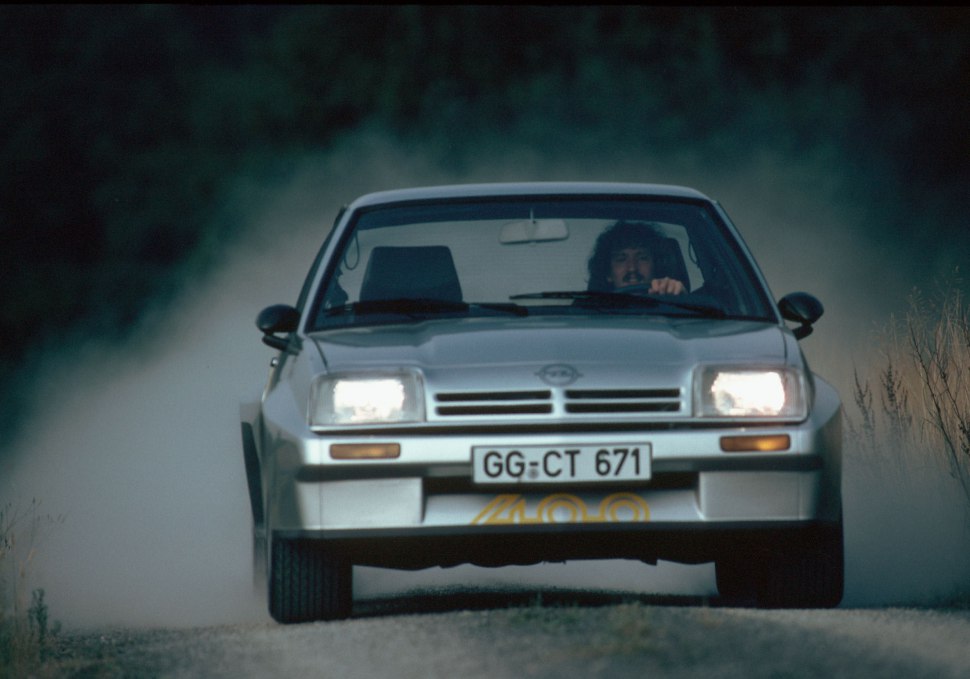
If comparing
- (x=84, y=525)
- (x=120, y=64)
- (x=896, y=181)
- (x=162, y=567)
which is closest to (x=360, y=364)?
(x=162, y=567)

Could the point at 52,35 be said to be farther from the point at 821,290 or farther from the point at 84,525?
the point at 84,525

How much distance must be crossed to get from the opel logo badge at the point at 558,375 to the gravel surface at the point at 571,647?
0.70 meters

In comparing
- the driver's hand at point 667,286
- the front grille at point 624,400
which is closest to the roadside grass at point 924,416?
the driver's hand at point 667,286

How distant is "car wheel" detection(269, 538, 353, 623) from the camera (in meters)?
7.00

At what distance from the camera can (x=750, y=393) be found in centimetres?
680

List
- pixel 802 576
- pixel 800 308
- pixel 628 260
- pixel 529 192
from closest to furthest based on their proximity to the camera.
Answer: pixel 802 576, pixel 800 308, pixel 628 260, pixel 529 192

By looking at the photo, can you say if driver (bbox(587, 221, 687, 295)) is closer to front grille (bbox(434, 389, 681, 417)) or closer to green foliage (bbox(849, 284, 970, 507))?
front grille (bbox(434, 389, 681, 417))

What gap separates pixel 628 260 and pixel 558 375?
1.63 m

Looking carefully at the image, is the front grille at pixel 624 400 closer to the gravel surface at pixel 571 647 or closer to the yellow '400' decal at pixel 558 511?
the yellow '400' decal at pixel 558 511

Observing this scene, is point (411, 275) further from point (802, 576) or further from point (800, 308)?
point (802, 576)

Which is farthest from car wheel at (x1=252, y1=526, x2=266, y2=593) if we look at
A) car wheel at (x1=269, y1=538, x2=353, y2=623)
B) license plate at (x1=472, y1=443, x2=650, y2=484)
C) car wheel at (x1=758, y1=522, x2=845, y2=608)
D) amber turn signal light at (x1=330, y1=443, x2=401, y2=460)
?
car wheel at (x1=758, y1=522, x2=845, y2=608)

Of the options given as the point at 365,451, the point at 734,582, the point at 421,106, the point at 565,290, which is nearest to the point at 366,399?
the point at 365,451

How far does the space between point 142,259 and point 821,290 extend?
10620 millimetres

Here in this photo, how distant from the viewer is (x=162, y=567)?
11156 millimetres
